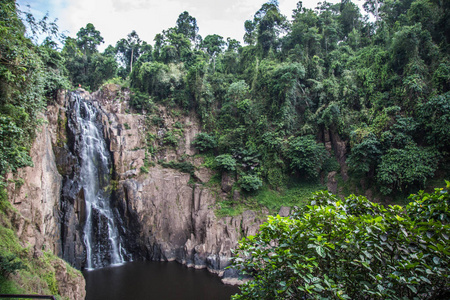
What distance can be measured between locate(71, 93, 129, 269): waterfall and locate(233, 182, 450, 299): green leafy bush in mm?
14997

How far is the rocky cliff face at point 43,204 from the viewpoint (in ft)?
30.6

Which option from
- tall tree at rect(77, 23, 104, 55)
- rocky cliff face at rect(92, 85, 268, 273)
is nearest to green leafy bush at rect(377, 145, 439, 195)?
rocky cliff face at rect(92, 85, 268, 273)

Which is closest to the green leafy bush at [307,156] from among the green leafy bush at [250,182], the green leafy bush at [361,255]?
the green leafy bush at [250,182]

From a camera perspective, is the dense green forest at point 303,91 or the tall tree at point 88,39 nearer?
the dense green forest at point 303,91

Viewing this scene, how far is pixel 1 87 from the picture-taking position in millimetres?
8531

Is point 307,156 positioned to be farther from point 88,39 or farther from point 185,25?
point 88,39

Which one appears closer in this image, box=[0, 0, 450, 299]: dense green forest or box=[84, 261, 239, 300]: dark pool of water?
box=[0, 0, 450, 299]: dense green forest

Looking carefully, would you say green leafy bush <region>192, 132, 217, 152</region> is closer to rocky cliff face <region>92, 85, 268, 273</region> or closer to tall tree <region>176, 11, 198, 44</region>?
rocky cliff face <region>92, 85, 268, 273</region>

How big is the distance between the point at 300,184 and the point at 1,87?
58.3 feet

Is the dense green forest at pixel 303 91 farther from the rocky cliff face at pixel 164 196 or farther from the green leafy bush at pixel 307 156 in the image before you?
the rocky cliff face at pixel 164 196

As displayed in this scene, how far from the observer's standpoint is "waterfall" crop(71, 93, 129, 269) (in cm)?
1611

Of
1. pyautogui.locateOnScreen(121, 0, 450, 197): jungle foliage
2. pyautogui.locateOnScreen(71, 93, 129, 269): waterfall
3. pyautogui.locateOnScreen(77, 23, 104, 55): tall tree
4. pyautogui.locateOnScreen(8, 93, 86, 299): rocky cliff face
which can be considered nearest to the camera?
pyautogui.locateOnScreen(8, 93, 86, 299): rocky cliff face

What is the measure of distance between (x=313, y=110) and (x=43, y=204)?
1896 cm

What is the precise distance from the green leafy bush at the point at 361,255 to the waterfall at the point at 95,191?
1500 cm
